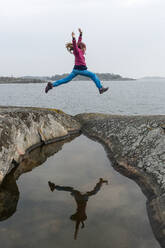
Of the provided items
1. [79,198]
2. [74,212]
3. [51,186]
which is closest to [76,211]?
[74,212]

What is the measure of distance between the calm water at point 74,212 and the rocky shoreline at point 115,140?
0.37 m

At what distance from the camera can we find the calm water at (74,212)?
4438mm

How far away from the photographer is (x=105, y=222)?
496 centimetres

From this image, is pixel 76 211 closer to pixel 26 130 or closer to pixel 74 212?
pixel 74 212

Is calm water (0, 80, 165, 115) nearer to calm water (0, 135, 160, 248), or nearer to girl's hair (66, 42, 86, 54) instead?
girl's hair (66, 42, 86, 54)

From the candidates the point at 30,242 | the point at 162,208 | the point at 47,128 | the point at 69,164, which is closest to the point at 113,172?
the point at 69,164

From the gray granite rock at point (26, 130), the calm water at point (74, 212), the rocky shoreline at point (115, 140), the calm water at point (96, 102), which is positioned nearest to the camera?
the calm water at point (74, 212)

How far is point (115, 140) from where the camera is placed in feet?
33.9

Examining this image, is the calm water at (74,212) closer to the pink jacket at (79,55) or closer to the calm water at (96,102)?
the pink jacket at (79,55)

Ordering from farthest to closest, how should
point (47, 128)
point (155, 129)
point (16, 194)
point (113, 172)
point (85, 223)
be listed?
1. point (47, 128)
2. point (155, 129)
3. point (113, 172)
4. point (16, 194)
5. point (85, 223)

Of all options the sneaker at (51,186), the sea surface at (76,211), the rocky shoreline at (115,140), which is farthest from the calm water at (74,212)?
the rocky shoreline at (115,140)

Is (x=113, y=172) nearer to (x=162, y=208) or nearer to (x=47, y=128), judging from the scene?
(x=162, y=208)

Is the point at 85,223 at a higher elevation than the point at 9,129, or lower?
lower

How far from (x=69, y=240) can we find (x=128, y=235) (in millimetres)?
1225
